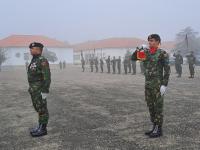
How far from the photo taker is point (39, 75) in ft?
23.1

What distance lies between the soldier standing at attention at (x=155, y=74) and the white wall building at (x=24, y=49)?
226 feet

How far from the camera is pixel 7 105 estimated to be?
40.2 ft

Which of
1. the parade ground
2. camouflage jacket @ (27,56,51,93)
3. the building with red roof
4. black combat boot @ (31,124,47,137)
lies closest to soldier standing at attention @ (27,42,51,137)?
camouflage jacket @ (27,56,51,93)

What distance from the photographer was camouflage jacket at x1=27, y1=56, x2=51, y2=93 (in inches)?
273

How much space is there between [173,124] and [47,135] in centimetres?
279

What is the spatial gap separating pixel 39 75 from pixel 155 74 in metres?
2.28

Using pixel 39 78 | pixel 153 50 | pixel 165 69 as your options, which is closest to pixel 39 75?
pixel 39 78

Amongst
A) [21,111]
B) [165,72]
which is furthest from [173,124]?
[21,111]

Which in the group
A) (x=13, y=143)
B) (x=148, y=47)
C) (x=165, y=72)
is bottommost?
(x=13, y=143)

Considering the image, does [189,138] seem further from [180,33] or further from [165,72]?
[180,33]

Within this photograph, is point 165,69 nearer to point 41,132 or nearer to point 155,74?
point 155,74

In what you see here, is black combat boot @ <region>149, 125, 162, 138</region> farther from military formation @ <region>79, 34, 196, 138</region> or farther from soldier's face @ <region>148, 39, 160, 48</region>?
soldier's face @ <region>148, 39, 160, 48</region>

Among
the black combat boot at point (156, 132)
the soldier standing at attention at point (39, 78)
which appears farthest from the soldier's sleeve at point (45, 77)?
the black combat boot at point (156, 132)

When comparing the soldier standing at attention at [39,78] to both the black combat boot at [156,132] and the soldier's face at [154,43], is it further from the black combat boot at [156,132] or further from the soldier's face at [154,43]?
the black combat boot at [156,132]
